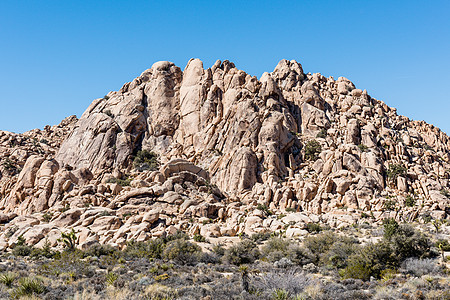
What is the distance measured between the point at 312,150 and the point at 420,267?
41.4 meters

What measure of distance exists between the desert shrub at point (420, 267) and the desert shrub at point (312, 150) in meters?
39.6

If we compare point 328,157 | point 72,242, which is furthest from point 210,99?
point 72,242

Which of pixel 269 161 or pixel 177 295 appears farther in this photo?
pixel 269 161

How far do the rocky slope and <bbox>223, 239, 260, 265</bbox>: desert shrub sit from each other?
8.94m

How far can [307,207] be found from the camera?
4878 cm

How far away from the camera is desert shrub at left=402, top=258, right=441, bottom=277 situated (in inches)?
779

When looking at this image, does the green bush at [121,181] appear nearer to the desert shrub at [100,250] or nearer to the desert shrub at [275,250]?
the desert shrub at [100,250]

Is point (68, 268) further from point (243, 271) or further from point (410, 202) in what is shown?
point (410, 202)

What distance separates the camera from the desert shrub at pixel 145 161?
6081 cm

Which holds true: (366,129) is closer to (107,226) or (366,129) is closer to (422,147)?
(422,147)

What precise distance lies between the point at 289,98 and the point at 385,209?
39.0 meters

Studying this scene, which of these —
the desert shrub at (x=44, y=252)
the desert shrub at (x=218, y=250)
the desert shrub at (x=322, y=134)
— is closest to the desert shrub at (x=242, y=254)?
the desert shrub at (x=218, y=250)

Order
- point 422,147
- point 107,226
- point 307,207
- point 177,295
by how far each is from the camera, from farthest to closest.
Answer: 1. point 422,147
2. point 307,207
3. point 107,226
4. point 177,295

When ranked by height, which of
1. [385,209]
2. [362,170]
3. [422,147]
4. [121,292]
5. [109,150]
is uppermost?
[422,147]
